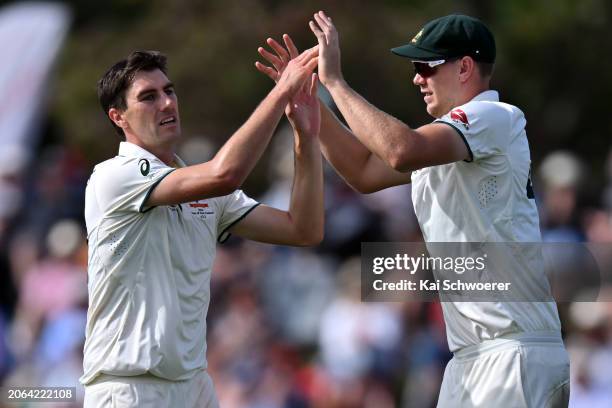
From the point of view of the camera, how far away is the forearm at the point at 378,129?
19.2 feet

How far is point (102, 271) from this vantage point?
6.21 metres

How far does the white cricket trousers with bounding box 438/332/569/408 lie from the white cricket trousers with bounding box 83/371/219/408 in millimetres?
1244

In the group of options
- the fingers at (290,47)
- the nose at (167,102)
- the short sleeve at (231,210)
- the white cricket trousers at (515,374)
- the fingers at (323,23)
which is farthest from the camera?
the short sleeve at (231,210)

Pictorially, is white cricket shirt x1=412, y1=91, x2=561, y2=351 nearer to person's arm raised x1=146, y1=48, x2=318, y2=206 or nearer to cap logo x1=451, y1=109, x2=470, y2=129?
cap logo x1=451, y1=109, x2=470, y2=129

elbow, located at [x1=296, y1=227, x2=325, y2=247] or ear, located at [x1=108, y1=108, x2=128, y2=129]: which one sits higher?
ear, located at [x1=108, y1=108, x2=128, y2=129]

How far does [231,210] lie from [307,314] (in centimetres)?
618

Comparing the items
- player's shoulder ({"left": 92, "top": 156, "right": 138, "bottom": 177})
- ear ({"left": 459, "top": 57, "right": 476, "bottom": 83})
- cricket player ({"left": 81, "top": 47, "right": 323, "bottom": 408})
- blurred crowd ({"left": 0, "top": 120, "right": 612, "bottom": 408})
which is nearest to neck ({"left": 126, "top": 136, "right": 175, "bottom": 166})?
cricket player ({"left": 81, "top": 47, "right": 323, "bottom": 408})

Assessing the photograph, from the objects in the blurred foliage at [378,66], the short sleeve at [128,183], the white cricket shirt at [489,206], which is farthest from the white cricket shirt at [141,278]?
the blurred foliage at [378,66]

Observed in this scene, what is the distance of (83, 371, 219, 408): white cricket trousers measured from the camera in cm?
603

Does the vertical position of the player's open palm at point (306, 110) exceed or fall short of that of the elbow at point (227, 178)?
it exceeds it

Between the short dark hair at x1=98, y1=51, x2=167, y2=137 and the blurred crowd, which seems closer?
the short dark hair at x1=98, y1=51, x2=167, y2=137

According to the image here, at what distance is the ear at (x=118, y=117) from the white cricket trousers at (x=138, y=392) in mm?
1252

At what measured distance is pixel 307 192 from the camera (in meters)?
6.68

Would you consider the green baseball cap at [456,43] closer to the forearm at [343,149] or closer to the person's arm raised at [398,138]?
the person's arm raised at [398,138]
